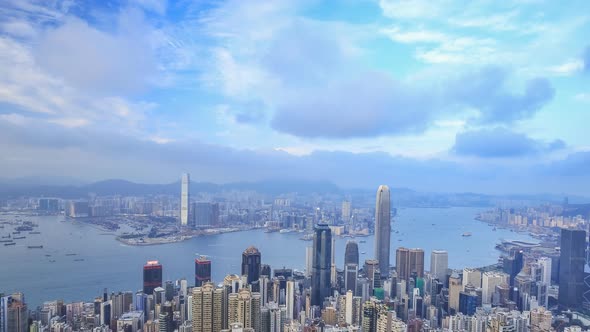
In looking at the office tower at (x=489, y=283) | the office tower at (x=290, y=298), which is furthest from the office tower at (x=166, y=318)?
the office tower at (x=489, y=283)

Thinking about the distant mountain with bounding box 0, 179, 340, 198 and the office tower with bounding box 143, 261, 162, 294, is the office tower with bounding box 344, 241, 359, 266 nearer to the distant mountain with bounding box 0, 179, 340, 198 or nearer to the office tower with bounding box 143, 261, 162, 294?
the distant mountain with bounding box 0, 179, 340, 198

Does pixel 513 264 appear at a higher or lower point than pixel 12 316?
lower

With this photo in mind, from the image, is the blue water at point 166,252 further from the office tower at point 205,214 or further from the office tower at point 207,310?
the office tower at point 207,310

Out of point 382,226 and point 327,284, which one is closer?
point 327,284

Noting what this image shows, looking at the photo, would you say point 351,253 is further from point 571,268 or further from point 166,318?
point 166,318

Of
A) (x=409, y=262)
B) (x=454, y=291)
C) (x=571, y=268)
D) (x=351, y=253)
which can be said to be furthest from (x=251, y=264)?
(x=571, y=268)

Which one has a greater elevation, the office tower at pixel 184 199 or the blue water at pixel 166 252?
the office tower at pixel 184 199

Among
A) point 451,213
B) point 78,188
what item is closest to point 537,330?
point 78,188

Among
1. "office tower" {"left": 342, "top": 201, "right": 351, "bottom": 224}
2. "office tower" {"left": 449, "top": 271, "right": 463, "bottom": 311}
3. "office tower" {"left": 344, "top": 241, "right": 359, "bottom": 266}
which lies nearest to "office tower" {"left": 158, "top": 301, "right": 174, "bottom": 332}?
"office tower" {"left": 449, "top": 271, "right": 463, "bottom": 311}
